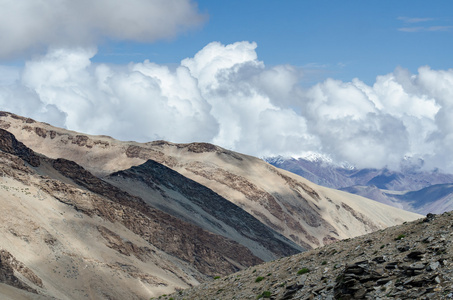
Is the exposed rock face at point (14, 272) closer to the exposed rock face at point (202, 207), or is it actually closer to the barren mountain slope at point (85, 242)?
the barren mountain slope at point (85, 242)

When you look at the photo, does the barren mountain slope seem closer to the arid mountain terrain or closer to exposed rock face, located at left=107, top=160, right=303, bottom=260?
the arid mountain terrain

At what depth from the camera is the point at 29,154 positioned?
12688 centimetres

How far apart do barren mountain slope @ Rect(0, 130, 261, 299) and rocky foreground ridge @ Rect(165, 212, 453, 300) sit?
141ft

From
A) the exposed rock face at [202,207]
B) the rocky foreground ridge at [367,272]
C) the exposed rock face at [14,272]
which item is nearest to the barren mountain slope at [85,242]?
the exposed rock face at [14,272]

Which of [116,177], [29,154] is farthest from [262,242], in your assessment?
[29,154]

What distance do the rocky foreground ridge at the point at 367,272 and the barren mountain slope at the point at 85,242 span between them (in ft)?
141

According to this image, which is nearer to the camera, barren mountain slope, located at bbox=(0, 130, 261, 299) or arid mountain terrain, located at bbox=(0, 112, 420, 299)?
barren mountain slope, located at bbox=(0, 130, 261, 299)

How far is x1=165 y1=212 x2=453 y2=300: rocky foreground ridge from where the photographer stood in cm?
2022

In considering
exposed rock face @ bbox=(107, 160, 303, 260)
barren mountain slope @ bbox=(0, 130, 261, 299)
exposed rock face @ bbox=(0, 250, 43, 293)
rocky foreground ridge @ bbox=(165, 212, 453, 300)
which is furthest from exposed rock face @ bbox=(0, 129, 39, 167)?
rocky foreground ridge @ bbox=(165, 212, 453, 300)

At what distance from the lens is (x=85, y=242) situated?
323 ft

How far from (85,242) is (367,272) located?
3214 inches

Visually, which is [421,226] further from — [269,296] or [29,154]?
[29,154]

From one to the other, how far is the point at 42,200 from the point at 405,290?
8904 centimetres

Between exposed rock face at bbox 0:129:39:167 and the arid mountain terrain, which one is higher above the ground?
exposed rock face at bbox 0:129:39:167
